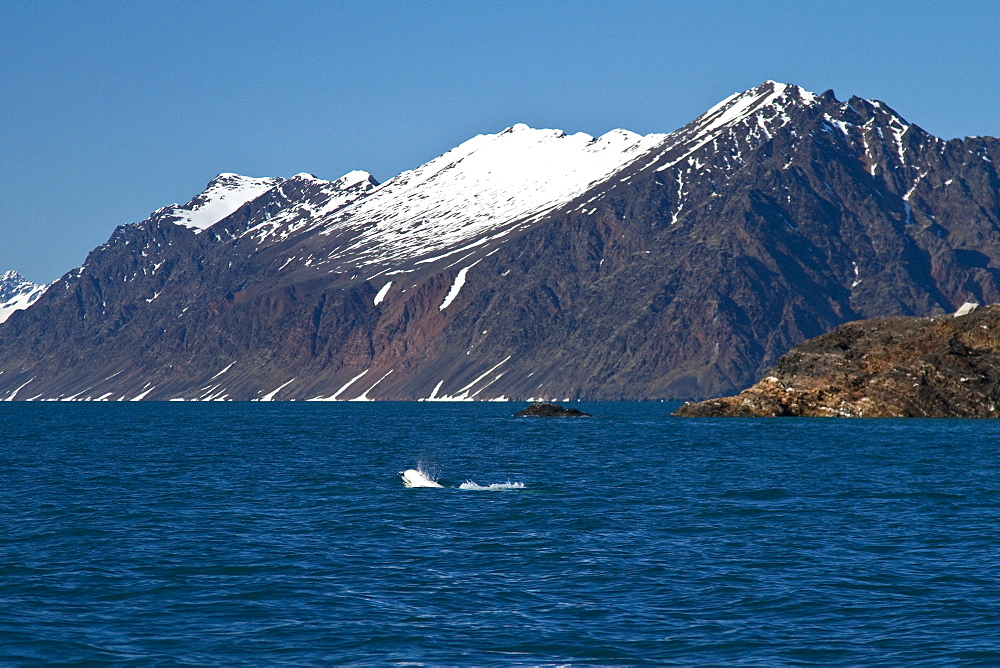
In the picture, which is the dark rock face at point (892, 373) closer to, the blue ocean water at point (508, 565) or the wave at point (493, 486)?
the blue ocean water at point (508, 565)

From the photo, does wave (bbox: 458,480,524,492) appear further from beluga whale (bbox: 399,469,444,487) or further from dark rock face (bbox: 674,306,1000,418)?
dark rock face (bbox: 674,306,1000,418)

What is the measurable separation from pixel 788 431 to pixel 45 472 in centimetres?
6727

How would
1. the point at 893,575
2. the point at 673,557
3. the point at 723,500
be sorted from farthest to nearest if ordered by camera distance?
the point at 723,500 < the point at 673,557 < the point at 893,575

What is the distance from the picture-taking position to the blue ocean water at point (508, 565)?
2620 cm

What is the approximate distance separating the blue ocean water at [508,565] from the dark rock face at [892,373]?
70.9 metres

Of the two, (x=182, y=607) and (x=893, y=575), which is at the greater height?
(x=182, y=607)

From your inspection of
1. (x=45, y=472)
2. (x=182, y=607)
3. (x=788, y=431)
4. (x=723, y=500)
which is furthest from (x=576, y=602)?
(x=788, y=431)

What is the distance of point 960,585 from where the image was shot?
105 feet

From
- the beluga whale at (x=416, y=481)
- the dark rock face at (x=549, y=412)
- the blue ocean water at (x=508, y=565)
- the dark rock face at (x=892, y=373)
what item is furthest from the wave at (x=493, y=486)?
the dark rock face at (x=549, y=412)

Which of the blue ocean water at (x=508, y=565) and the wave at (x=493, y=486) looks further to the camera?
the wave at (x=493, y=486)

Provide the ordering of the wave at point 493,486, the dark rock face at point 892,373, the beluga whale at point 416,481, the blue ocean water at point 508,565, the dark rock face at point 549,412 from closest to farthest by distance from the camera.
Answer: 1. the blue ocean water at point 508,565
2. the wave at point 493,486
3. the beluga whale at point 416,481
4. the dark rock face at point 892,373
5. the dark rock face at point 549,412

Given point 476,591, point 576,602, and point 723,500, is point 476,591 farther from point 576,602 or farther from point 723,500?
point 723,500

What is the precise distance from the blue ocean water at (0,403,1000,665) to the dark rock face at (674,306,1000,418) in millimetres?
70858

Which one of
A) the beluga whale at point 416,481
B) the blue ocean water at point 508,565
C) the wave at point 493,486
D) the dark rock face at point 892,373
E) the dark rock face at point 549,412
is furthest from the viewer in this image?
the dark rock face at point 549,412
